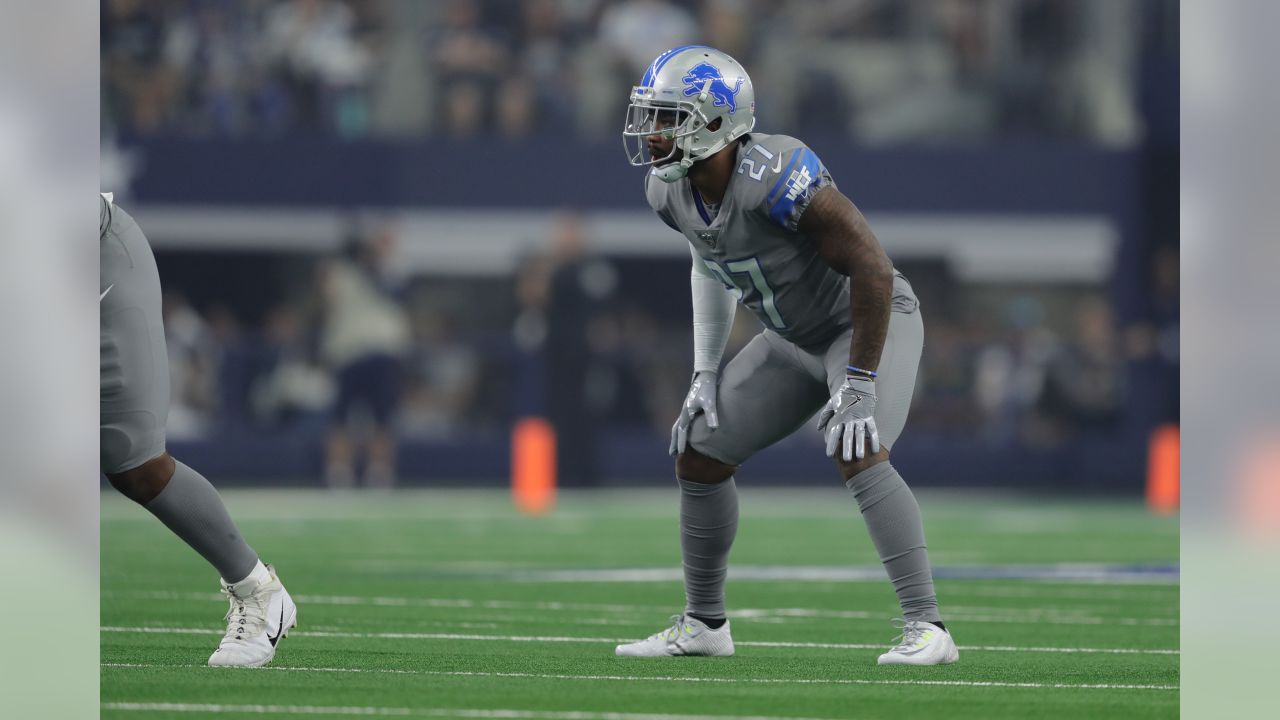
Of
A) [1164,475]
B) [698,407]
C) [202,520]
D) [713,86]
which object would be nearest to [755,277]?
[698,407]

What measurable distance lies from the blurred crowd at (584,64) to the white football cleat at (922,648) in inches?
546

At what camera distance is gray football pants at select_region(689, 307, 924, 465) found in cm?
631

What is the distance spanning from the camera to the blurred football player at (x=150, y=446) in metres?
5.79

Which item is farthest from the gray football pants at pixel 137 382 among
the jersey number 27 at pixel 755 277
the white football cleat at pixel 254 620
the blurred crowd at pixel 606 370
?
the blurred crowd at pixel 606 370

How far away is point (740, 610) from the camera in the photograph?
8.27 m

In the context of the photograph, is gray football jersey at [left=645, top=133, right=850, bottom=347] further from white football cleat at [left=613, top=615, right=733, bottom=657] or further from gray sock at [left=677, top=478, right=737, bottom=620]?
white football cleat at [left=613, top=615, right=733, bottom=657]

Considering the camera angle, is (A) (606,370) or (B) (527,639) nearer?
(B) (527,639)

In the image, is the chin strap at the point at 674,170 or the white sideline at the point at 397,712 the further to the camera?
the chin strap at the point at 674,170

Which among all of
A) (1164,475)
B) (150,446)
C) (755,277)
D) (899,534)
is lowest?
(1164,475)

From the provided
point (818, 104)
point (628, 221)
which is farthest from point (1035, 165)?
point (628, 221)

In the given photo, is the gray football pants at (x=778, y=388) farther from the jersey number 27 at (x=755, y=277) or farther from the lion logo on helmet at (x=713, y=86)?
the lion logo on helmet at (x=713, y=86)

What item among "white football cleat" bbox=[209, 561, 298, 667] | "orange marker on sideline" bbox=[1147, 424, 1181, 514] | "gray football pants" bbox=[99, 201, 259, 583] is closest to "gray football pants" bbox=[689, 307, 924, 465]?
"white football cleat" bbox=[209, 561, 298, 667]

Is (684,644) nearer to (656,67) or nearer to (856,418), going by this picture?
(856,418)

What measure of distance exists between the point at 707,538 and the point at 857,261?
1122 mm
